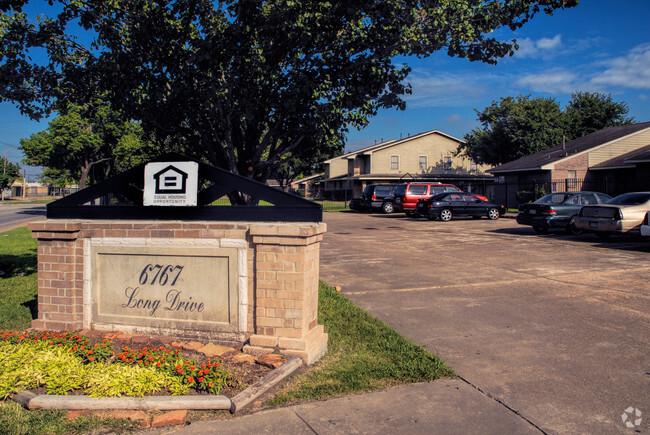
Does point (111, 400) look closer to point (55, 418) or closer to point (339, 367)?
Result: point (55, 418)

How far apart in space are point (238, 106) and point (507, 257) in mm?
7731

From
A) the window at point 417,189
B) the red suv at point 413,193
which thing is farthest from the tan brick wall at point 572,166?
the window at point 417,189

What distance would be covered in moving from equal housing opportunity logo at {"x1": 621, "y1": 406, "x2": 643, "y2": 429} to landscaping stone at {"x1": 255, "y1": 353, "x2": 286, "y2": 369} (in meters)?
2.75

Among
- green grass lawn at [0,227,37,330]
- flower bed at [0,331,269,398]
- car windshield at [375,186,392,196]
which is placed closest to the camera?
flower bed at [0,331,269,398]

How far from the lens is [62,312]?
5449mm

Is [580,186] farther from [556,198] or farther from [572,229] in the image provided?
[572,229]

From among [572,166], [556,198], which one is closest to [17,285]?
[556,198]

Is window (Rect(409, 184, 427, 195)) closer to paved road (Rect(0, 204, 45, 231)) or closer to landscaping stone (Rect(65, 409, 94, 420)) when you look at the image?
paved road (Rect(0, 204, 45, 231))

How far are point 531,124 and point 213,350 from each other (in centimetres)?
4297

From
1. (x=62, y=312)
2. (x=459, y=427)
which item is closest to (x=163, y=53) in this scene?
(x=62, y=312)

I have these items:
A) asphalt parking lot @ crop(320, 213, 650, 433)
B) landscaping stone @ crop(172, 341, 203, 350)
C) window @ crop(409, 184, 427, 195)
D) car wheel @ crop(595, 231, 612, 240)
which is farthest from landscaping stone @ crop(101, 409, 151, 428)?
window @ crop(409, 184, 427, 195)

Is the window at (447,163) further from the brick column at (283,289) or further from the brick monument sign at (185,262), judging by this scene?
the brick column at (283,289)

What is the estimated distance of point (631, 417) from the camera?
11.9 ft

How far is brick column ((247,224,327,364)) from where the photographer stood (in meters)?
4.72
